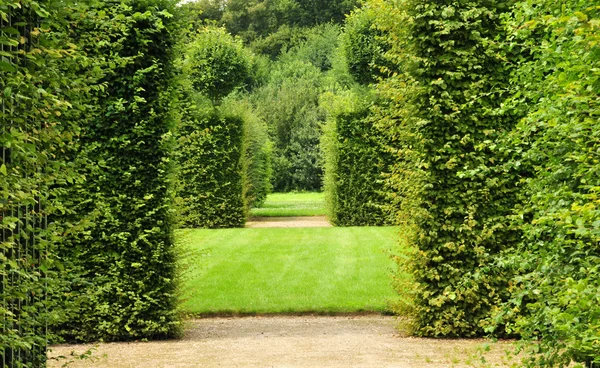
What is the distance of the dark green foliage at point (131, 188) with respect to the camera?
866 centimetres

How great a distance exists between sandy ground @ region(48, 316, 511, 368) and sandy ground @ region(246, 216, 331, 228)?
45.6 ft

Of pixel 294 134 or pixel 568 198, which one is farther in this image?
pixel 294 134

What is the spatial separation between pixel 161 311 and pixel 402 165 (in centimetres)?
Answer: 378

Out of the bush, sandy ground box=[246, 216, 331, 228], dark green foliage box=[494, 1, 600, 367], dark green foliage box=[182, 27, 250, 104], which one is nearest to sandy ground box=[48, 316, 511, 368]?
dark green foliage box=[494, 1, 600, 367]

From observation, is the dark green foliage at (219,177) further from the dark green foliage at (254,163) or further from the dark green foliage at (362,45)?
the dark green foliage at (362,45)

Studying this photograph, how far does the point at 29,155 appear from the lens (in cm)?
442

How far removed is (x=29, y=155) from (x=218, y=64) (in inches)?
824

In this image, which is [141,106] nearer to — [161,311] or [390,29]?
[161,311]

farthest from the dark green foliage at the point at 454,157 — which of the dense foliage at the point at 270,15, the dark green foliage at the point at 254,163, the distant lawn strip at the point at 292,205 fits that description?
the dense foliage at the point at 270,15

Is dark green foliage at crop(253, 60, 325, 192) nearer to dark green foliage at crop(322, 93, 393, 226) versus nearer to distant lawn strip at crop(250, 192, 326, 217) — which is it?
distant lawn strip at crop(250, 192, 326, 217)

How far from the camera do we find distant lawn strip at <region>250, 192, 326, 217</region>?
29594 millimetres

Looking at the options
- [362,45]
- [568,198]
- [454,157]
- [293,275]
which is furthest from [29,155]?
[362,45]

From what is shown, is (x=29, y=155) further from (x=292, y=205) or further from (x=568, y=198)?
(x=292, y=205)

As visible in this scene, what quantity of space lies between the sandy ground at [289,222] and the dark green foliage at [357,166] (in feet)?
8.27
